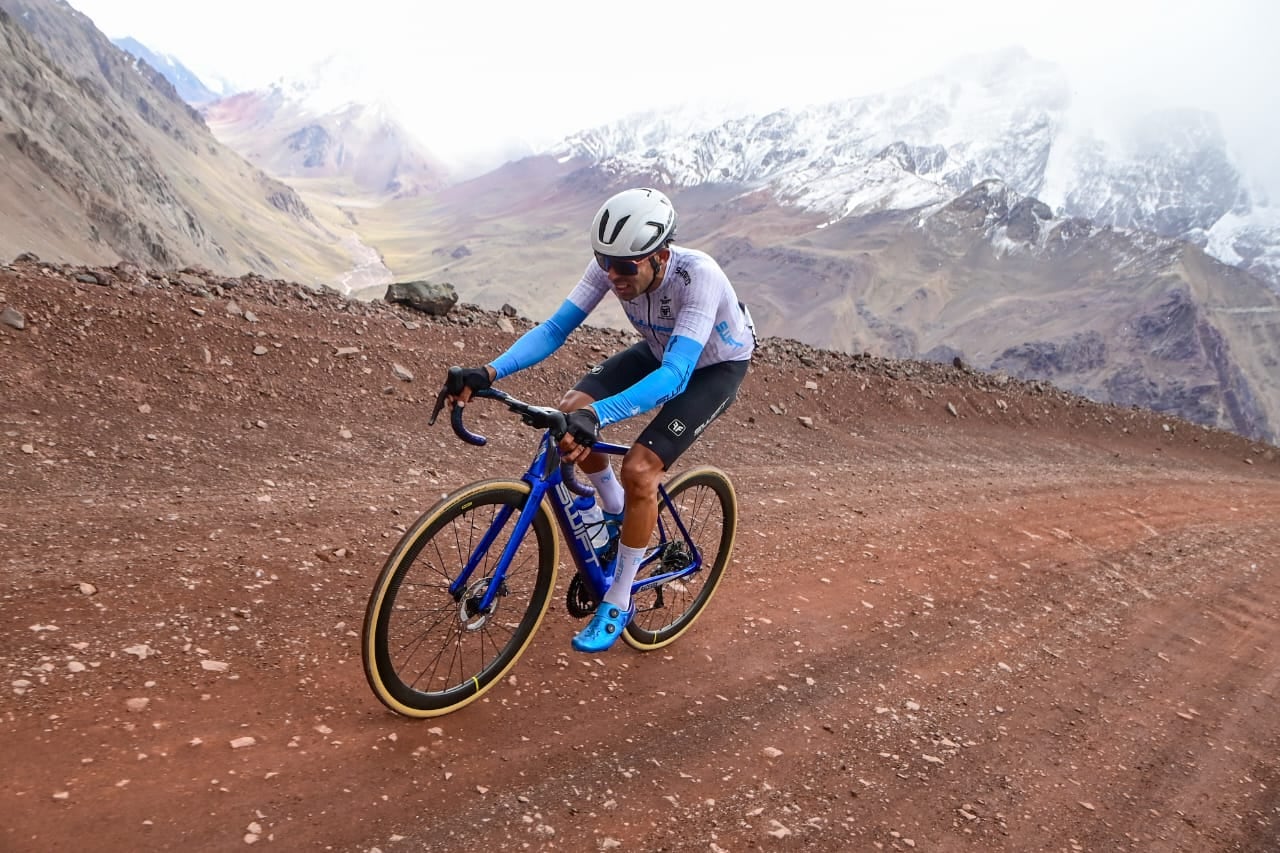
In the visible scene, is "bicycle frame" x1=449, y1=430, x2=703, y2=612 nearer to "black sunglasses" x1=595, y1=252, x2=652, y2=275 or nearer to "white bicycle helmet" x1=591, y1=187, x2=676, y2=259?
"black sunglasses" x1=595, y1=252, x2=652, y2=275

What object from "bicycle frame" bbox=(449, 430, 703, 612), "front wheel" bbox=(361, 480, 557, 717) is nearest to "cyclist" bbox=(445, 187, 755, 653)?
"bicycle frame" bbox=(449, 430, 703, 612)

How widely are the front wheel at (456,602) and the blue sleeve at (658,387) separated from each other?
67cm

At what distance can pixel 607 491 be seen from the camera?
5473 mm

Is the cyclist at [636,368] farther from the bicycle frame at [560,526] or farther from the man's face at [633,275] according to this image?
the bicycle frame at [560,526]

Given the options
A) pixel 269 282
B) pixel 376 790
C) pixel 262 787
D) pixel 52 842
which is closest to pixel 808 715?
pixel 376 790

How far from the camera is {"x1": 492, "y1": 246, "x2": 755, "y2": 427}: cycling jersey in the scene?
488 centimetres

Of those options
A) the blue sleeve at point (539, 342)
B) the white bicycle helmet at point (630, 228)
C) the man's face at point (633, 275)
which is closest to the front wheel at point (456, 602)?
the blue sleeve at point (539, 342)

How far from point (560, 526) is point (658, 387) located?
1.08 metres

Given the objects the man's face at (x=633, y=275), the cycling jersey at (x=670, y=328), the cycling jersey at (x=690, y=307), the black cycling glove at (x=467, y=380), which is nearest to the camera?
the black cycling glove at (x=467, y=380)

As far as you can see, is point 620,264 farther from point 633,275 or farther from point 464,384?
point 464,384

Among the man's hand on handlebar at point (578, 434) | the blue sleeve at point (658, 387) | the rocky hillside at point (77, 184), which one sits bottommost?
the man's hand on handlebar at point (578, 434)

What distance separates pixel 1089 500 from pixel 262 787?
12.1m

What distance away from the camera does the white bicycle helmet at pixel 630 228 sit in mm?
4848

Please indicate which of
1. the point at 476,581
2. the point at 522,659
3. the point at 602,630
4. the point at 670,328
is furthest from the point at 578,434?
the point at 522,659
